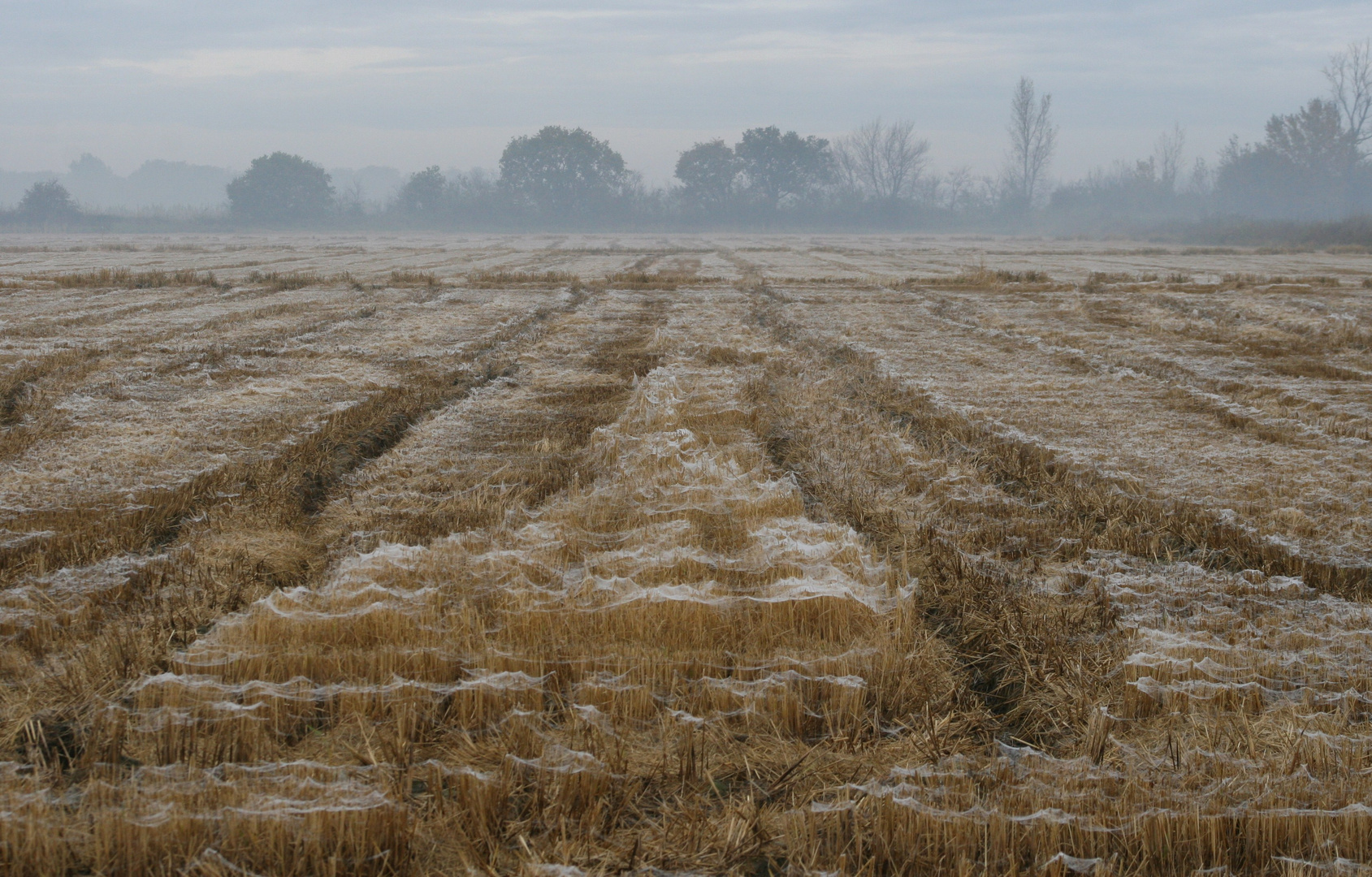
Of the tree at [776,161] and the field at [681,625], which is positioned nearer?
the field at [681,625]

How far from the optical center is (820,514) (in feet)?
19.2

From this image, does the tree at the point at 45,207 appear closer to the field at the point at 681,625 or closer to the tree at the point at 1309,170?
the field at the point at 681,625

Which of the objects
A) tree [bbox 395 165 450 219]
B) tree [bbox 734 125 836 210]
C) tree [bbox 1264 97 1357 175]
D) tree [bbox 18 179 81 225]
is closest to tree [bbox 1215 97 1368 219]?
tree [bbox 1264 97 1357 175]

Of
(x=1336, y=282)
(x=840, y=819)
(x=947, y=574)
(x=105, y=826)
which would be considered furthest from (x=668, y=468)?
(x=1336, y=282)

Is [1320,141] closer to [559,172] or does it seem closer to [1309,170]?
[1309,170]

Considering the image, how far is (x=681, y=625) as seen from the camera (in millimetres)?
4012

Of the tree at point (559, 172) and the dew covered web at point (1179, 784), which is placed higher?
the tree at point (559, 172)

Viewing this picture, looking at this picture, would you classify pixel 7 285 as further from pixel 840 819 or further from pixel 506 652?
pixel 840 819

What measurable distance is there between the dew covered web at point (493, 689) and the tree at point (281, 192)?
8621cm

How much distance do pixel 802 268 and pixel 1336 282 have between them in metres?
14.1

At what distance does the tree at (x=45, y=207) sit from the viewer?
7525 cm

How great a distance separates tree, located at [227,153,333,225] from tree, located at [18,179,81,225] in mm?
11974

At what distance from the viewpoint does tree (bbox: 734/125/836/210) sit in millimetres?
84312

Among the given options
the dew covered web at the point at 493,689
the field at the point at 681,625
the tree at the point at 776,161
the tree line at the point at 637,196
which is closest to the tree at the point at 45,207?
the tree line at the point at 637,196
